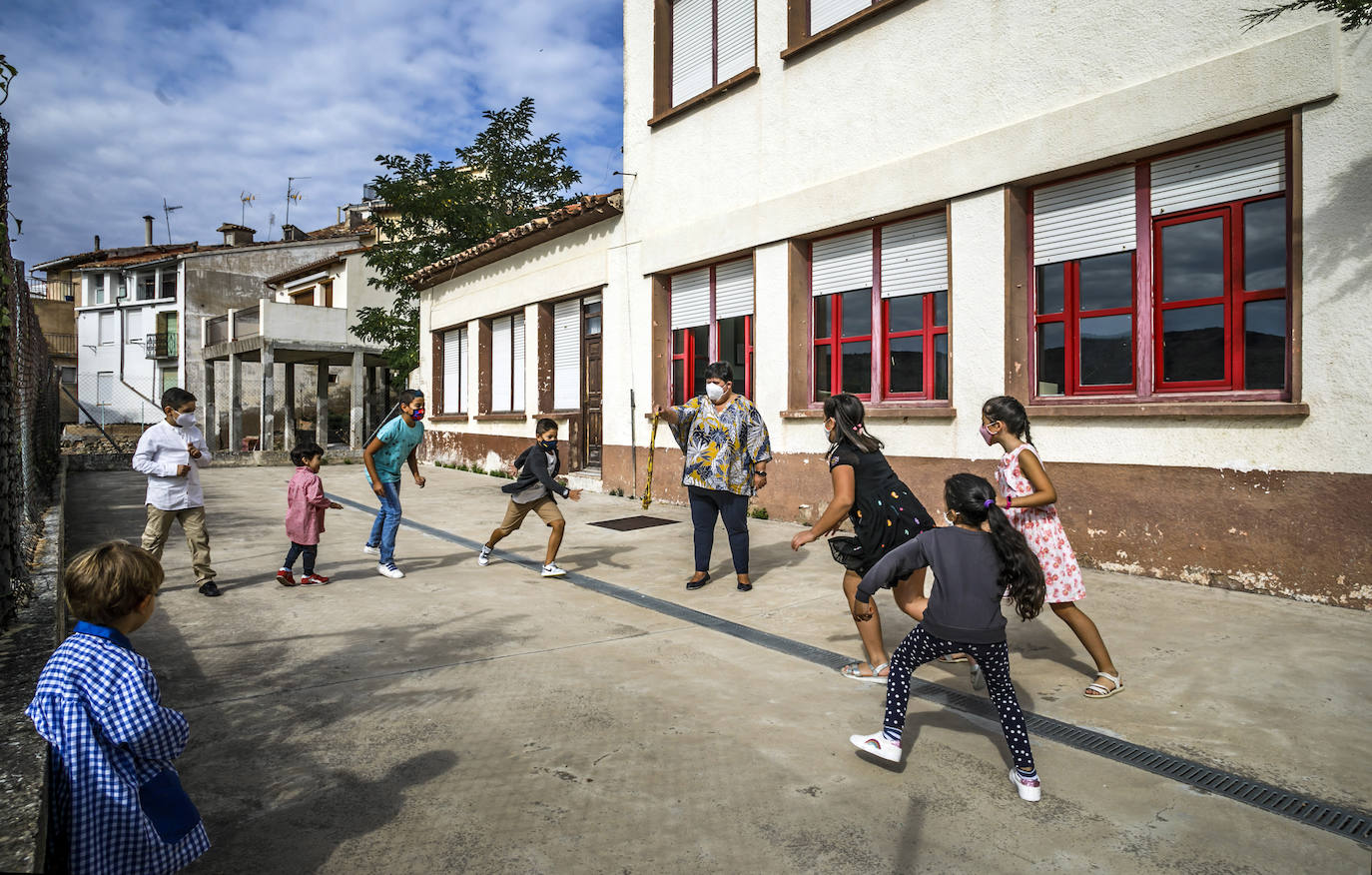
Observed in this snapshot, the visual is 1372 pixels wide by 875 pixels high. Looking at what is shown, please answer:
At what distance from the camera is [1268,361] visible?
6188mm

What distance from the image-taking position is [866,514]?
4.30 meters

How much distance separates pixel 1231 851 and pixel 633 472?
10.1 meters

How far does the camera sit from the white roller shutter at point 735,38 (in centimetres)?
1075

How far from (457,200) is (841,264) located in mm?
13007

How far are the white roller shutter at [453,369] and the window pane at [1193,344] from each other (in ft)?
48.1

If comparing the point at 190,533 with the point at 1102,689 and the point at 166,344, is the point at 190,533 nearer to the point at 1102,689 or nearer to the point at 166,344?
the point at 1102,689

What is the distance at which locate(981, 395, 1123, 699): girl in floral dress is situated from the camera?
13.3ft

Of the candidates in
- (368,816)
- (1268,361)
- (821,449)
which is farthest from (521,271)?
(368,816)

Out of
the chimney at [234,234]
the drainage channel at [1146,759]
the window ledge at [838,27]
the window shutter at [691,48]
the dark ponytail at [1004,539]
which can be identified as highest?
the chimney at [234,234]

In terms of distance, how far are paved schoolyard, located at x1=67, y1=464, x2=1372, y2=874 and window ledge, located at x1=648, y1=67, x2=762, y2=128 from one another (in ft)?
22.5

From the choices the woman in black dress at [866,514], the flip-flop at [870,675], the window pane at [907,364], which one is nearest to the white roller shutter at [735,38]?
the window pane at [907,364]

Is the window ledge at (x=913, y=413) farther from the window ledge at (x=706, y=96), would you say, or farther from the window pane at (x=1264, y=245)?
the window ledge at (x=706, y=96)

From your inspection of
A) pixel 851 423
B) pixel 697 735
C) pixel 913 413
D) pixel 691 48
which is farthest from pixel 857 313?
pixel 697 735

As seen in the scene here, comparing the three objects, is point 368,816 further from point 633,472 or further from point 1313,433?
point 633,472
